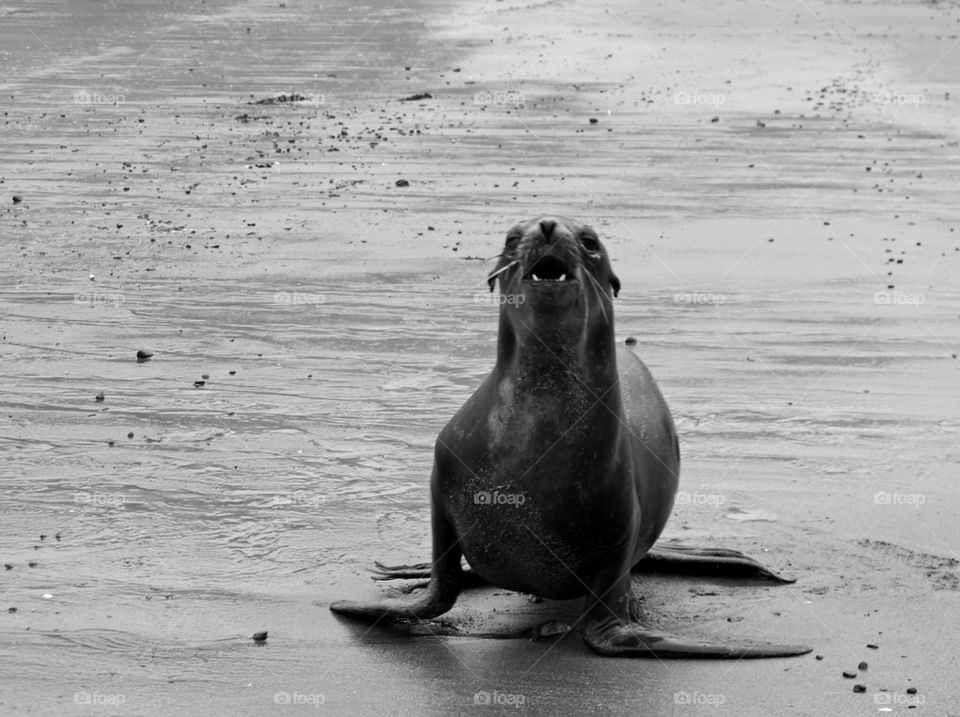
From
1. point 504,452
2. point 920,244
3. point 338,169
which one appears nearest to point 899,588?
point 504,452

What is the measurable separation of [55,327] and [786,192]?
23.7ft

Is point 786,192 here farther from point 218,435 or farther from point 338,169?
point 218,435

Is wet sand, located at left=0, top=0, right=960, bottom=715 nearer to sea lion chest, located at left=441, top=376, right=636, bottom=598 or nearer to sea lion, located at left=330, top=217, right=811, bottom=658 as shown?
sea lion, located at left=330, top=217, right=811, bottom=658

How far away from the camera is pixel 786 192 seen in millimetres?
15375
